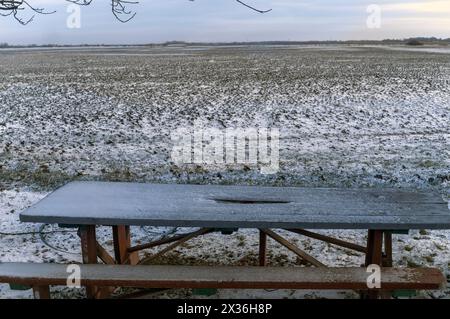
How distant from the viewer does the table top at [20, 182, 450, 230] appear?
3576 millimetres

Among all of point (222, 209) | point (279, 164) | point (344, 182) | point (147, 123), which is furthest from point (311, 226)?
point (147, 123)

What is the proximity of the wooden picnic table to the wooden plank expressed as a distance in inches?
13.1

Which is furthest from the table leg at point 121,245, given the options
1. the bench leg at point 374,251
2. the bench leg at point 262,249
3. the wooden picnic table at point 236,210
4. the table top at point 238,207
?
the bench leg at point 374,251

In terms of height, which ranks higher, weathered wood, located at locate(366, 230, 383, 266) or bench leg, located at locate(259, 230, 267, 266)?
weathered wood, located at locate(366, 230, 383, 266)

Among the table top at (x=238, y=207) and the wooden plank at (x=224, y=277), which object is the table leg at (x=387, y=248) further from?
the wooden plank at (x=224, y=277)

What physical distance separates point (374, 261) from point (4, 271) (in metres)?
2.99

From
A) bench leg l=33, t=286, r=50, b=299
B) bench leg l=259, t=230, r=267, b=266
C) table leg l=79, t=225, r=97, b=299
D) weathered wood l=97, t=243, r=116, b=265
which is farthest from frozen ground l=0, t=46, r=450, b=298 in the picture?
bench leg l=33, t=286, r=50, b=299

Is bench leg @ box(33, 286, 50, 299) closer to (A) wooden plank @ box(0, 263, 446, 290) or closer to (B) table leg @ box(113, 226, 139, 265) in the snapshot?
(A) wooden plank @ box(0, 263, 446, 290)

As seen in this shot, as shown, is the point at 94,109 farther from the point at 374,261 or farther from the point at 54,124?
the point at 374,261

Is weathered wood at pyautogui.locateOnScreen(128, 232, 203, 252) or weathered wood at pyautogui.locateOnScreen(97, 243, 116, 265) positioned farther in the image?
weathered wood at pyautogui.locateOnScreen(128, 232, 203, 252)

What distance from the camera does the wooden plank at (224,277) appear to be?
11.1 ft
